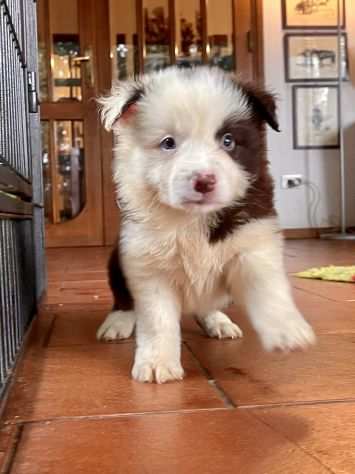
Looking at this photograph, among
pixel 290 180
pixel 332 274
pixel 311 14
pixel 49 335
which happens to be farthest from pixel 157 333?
pixel 311 14

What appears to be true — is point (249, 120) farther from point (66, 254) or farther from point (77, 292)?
point (66, 254)

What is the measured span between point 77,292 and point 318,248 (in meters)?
2.56

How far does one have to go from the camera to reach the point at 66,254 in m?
5.27

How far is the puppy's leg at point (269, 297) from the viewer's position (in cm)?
132

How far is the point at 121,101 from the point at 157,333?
21.1 inches

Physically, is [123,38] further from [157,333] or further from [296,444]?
[296,444]

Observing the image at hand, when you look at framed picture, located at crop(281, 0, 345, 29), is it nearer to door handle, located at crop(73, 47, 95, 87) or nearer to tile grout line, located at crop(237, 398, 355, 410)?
door handle, located at crop(73, 47, 95, 87)

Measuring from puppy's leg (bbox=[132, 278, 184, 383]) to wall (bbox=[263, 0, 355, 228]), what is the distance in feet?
15.8

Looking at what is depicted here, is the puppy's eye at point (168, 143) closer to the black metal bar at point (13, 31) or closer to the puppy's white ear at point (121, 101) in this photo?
the puppy's white ear at point (121, 101)

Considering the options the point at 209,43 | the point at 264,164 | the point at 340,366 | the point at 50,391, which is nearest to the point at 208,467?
the point at 50,391

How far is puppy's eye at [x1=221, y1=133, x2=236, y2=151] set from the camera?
4.68 ft

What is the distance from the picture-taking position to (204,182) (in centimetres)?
131

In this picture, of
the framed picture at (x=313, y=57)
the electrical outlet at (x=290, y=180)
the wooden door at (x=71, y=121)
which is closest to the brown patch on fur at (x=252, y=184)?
the wooden door at (x=71, y=121)

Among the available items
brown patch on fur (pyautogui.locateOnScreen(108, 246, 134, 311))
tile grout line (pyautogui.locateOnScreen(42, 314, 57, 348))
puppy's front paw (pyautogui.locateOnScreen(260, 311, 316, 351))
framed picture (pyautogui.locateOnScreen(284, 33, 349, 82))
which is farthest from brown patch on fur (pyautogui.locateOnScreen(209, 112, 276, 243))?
framed picture (pyautogui.locateOnScreen(284, 33, 349, 82))
